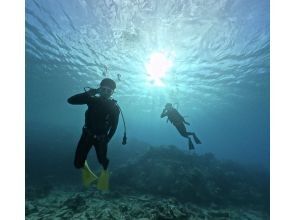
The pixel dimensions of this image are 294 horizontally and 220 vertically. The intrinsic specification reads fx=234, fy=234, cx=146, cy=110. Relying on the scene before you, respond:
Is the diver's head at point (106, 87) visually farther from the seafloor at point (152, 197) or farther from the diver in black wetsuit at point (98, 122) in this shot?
the seafloor at point (152, 197)

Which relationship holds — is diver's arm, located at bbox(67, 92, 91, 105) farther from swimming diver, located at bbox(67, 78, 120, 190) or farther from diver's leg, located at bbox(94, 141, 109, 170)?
diver's leg, located at bbox(94, 141, 109, 170)

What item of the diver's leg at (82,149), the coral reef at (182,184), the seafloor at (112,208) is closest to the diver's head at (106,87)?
the diver's leg at (82,149)

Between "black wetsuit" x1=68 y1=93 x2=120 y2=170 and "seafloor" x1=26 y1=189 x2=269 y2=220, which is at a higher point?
"black wetsuit" x1=68 y1=93 x2=120 y2=170

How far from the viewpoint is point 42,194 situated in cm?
1183

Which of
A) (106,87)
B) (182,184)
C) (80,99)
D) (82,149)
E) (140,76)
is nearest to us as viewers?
(80,99)

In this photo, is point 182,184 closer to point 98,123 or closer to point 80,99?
point 98,123

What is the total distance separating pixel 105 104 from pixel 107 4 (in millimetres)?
8059

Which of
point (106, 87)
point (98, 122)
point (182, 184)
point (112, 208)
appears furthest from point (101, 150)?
point (182, 184)

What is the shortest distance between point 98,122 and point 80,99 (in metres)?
0.79

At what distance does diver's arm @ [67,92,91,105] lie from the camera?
533 cm

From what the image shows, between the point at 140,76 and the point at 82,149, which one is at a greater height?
the point at 140,76

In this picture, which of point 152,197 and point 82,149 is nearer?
point 82,149

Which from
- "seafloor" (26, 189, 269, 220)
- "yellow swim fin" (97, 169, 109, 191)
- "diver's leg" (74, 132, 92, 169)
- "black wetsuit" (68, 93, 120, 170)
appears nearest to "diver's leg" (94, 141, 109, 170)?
"black wetsuit" (68, 93, 120, 170)

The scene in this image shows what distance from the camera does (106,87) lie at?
556 cm
